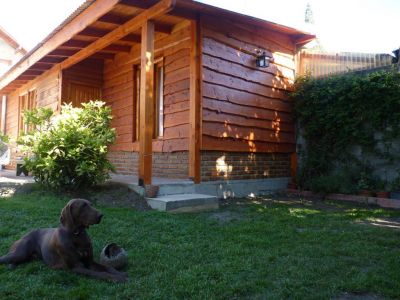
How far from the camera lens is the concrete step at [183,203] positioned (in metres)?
5.90

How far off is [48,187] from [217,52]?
13.4ft

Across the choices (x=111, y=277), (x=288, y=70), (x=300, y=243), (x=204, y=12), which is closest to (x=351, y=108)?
(x=288, y=70)

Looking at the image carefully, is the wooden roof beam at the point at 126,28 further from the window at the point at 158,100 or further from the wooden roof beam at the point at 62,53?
the window at the point at 158,100

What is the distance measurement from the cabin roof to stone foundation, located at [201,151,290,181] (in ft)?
8.77

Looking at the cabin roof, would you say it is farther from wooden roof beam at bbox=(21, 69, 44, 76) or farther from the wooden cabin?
wooden roof beam at bbox=(21, 69, 44, 76)

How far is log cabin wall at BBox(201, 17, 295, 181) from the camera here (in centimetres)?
739

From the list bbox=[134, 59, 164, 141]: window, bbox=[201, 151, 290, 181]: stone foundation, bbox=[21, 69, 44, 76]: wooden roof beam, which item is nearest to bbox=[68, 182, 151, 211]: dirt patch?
bbox=[201, 151, 290, 181]: stone foundation

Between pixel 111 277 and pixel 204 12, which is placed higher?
pixel 204 12

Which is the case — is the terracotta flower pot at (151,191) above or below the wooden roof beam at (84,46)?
below

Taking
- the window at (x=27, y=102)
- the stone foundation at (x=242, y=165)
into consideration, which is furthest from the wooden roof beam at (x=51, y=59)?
the stone foundation at (x=242, y=165)

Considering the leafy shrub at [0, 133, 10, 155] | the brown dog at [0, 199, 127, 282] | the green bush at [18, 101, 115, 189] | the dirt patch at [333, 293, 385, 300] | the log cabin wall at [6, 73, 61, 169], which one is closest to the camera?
the dirt patch at [333, 293, 385, 300]

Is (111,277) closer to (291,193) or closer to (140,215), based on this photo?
(140,215)

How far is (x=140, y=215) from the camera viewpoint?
17.6 feet

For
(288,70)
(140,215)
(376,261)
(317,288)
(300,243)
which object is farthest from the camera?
(288,70)
